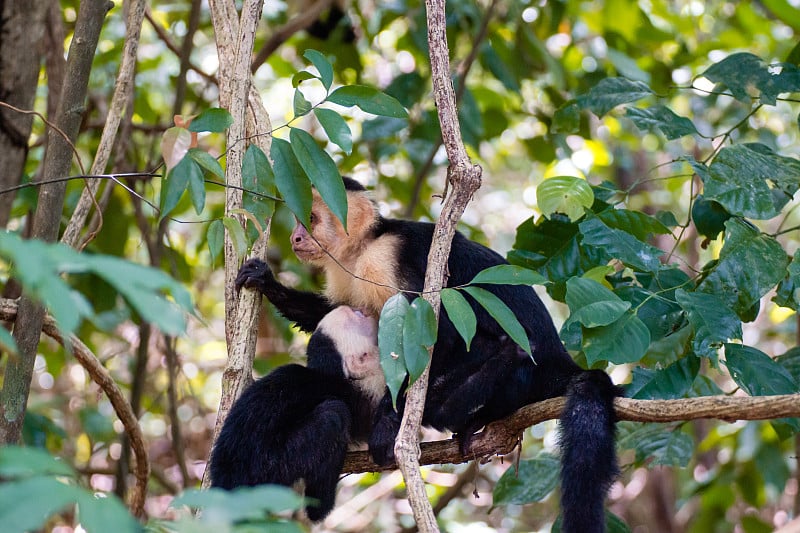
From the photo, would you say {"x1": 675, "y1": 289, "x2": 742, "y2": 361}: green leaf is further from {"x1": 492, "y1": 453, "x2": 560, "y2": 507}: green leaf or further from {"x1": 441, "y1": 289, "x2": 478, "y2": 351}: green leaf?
{"x1": 492, "y1": 453, "x2": 560, "y2": 507}: green leaf

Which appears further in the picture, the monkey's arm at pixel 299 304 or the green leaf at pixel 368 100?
the monkey's arm at pixel 299 304

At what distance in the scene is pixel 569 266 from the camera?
3.10 metres

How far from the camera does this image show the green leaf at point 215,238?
2.28m

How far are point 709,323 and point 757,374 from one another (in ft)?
0.78

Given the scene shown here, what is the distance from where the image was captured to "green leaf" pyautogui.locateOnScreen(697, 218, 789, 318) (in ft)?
8.77

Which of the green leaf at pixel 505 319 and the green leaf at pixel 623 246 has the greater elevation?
the green leaf at pixel 623 246

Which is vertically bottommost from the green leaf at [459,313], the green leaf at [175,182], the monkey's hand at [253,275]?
the green leaf at [459,313]

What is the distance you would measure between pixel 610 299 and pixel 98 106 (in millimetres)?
3429

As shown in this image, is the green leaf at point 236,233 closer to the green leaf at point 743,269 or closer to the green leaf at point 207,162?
the green leaf at point 207,162

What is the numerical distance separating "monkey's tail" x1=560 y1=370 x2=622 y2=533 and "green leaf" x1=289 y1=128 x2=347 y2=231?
36.0 inches

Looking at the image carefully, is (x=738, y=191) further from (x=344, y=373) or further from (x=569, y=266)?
(x=344, y=373)

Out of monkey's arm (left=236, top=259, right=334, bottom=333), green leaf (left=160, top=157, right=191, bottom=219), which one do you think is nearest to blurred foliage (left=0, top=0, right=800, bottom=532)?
green leaf (left=160, top=157, right=191, bottom=219)

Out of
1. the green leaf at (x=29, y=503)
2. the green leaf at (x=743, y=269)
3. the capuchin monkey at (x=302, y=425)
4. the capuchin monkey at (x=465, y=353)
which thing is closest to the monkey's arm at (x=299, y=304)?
the capuchin monkey at (x=465, y=353)

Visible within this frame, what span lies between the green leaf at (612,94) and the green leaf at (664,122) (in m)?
0.10
